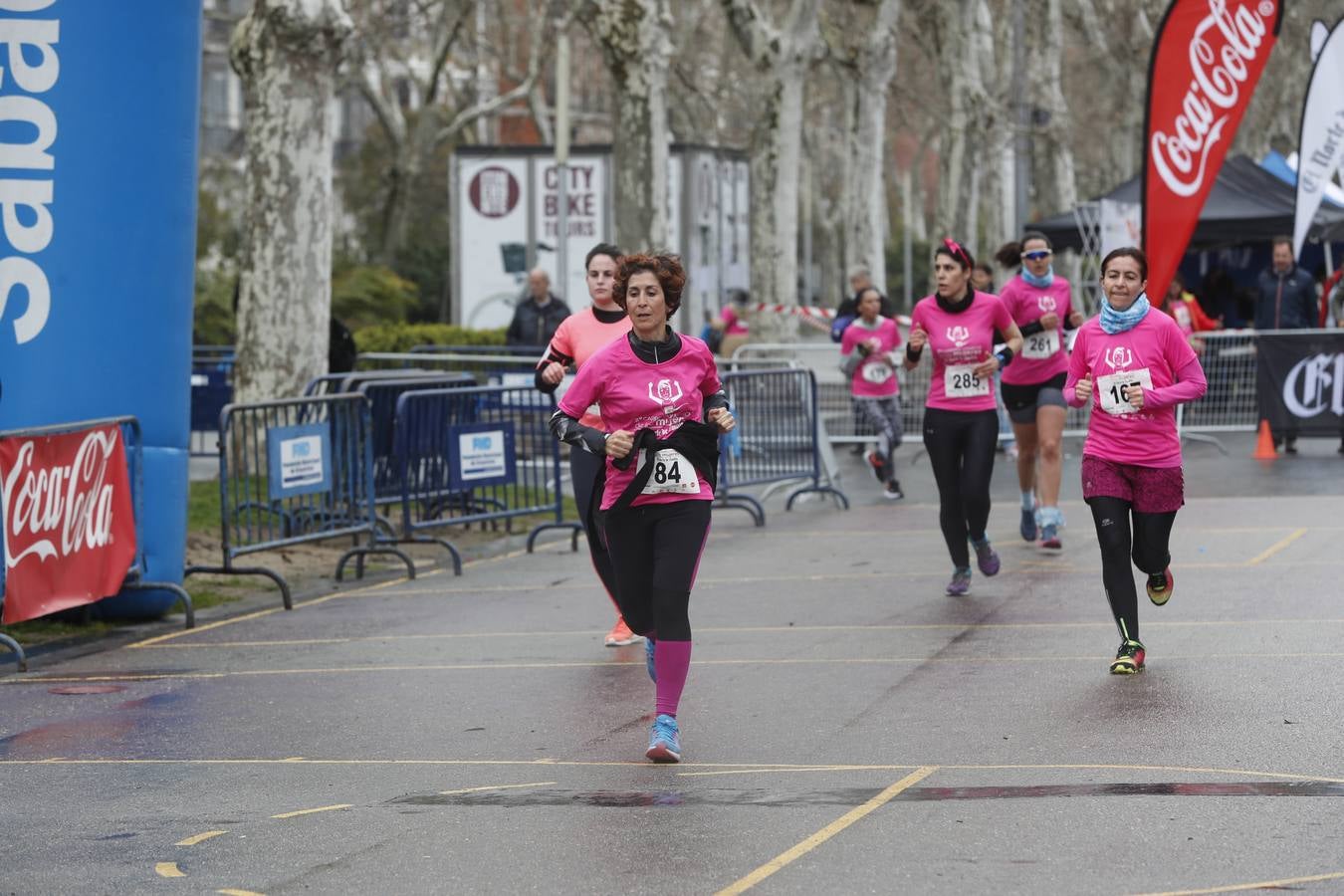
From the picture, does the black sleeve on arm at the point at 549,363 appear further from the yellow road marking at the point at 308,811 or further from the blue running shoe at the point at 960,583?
the yellow road marking at the point at 308,811

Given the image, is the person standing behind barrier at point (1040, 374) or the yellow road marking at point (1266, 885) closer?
the yellow road marking at point (1266, 885)

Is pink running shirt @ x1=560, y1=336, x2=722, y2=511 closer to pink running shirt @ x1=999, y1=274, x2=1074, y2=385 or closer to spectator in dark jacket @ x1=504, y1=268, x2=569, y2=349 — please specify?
pink running shirt @ x1=999, y1=274, x2=1074, y2=385

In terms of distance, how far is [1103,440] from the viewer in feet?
32.0

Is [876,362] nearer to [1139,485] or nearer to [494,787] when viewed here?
[1139,485]

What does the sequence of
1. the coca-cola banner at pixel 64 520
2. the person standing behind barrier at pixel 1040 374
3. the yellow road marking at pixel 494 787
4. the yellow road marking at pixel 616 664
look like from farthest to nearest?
the person standing behind barrier at pixel 1040 374
the coca-cola banner at pixel 64 520
the yellow road marking at pixel 616 664
the yellow road marking at pixel 494 787

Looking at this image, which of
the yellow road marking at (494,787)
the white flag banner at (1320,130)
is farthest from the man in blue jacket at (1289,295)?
the yellow road marking at (494,787)

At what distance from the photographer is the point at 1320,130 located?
23.3 m

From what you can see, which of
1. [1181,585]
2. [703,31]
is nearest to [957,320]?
[1181,585]

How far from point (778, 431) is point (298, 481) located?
18.6 ft

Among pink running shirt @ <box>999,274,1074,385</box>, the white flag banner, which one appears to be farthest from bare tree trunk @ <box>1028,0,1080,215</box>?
pink running shirt @ <box>999,274,1074,385</box>

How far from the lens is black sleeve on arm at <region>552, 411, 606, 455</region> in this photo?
319 inches

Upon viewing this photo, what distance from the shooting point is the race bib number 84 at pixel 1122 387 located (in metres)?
9.63

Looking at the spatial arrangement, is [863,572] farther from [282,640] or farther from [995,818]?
[995,818]

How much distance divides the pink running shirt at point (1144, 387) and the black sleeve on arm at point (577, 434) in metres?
2.57
